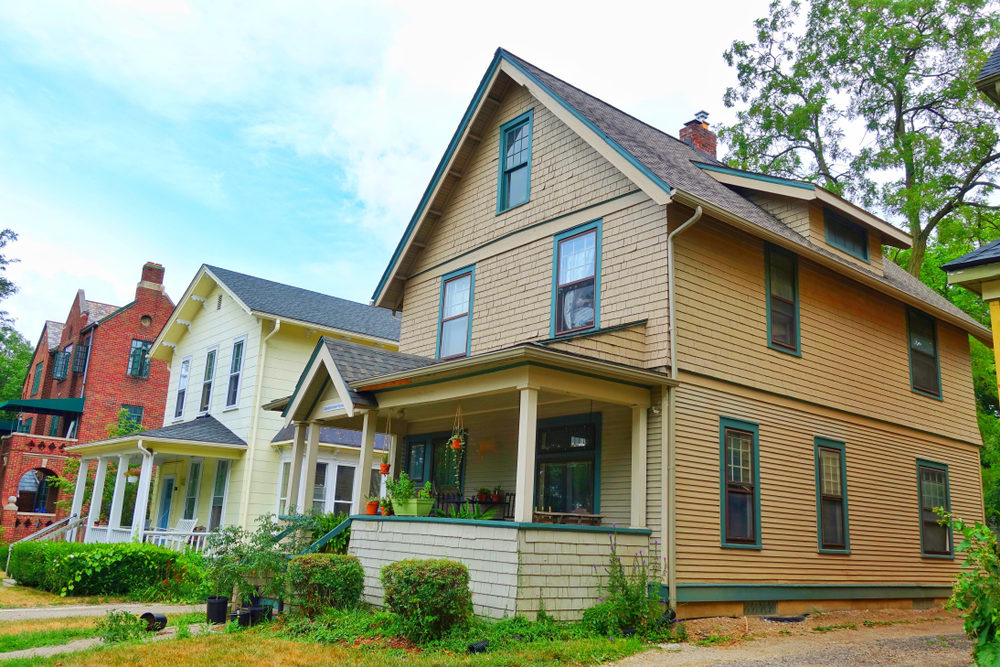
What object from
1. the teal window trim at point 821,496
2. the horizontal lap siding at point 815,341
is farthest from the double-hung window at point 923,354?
the teal window trim at point 821,496

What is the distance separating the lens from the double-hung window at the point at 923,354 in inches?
641

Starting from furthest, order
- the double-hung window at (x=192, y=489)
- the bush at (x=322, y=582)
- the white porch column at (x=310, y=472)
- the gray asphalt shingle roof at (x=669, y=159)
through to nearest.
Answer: the double-hung window at (x=192, y=489), the white porch column at (x=310, y=472), the gray asphalt shingle roof at (x=669, y=159), the bush at (x=322, y=582)

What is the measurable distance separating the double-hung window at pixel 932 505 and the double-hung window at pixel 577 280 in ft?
25.3

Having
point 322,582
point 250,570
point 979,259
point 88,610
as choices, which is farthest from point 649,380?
point 88,610

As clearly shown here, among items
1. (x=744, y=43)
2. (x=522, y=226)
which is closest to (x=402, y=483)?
(x=522, y=226)

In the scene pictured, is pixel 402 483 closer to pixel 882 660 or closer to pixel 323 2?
pixel 882 660

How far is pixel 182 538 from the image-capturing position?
20.1 meters

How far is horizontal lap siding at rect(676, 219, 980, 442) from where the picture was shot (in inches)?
478

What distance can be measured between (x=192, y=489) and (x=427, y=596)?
640 inches

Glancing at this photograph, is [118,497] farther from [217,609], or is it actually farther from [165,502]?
[217,609]

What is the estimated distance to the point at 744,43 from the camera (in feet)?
95.0

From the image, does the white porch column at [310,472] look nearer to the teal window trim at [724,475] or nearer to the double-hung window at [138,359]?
the teal window trim at [724,475]

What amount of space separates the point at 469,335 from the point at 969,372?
11.3 m

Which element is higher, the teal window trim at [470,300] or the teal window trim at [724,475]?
the teal window trim at [470,300]
